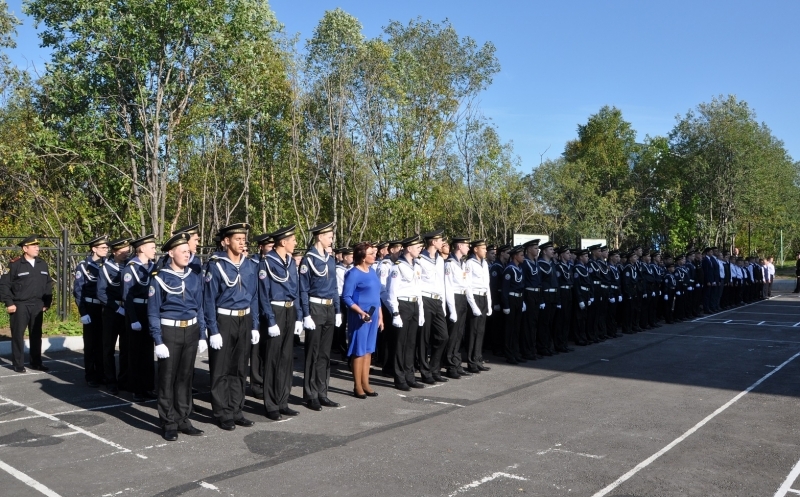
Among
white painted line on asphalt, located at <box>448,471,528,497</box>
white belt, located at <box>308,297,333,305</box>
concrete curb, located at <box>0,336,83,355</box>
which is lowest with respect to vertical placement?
white painted line on asphalt, located at <box>448,471,528,497</box>

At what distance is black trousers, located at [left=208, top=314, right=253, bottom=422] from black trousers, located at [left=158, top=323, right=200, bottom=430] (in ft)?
0.86

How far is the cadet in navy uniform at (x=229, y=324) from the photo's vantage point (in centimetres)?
682

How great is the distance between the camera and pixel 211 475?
5.34 metres

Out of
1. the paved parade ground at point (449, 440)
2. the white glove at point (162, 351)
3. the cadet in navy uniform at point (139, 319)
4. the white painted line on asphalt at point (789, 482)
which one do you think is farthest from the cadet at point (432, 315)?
the white painted line on asphalt at point (789, 482)

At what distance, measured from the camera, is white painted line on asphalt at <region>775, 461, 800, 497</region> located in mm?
5004

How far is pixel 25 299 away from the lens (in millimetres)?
10008

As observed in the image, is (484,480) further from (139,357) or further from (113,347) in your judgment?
(113,347)

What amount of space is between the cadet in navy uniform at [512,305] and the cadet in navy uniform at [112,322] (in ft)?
18.9

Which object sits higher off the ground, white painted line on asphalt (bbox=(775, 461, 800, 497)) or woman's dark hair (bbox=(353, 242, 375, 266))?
woman's dark hair (bbox=(353, 242, 375, 266))

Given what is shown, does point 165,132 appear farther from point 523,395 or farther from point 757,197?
point 757,197

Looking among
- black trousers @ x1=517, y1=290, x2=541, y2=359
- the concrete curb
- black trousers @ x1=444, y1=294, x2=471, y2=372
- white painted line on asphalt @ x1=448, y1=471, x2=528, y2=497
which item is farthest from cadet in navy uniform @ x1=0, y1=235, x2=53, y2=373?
white painted line on asphalt @ x1=448, y1=471, x2=528, y2=497

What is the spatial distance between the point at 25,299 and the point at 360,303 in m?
5.24

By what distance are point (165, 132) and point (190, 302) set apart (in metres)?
13.2

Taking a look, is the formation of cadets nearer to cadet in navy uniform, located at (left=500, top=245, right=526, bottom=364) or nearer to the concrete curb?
cadet in navy uniform, located at (left=500, top=245, right=526, bottom=364)
